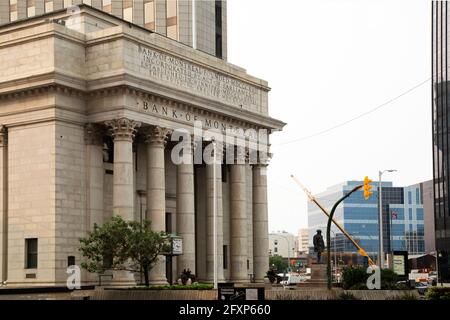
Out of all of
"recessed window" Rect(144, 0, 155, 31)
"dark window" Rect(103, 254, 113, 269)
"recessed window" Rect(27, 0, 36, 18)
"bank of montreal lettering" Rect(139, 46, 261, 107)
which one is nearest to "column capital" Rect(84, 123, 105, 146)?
"bank of montreal lettering" Rect(139, 46, 261, 107)

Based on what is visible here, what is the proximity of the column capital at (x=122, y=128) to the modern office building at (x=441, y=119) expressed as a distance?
82482mm

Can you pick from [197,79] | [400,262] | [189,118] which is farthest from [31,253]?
[400,262]

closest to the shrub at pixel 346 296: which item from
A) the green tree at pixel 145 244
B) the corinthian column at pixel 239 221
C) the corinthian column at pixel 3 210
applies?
the green tree at pixel 145 244

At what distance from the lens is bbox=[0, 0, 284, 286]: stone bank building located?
2157 inches

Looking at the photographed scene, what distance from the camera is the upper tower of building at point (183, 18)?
81250mm

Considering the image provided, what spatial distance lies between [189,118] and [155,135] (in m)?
4.40

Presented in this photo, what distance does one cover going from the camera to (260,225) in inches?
2840

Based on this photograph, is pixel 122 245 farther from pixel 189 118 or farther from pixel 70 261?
pixel 189 118

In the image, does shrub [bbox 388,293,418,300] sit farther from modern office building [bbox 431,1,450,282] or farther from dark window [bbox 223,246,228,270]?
modern office building [bbox 431,1,450,282]

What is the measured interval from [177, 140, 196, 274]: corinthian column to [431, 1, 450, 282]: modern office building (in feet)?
247
